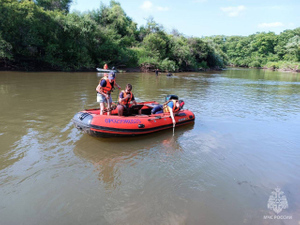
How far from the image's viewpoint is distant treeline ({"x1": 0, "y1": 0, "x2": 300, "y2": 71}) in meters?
20.5

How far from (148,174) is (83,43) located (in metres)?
24.1

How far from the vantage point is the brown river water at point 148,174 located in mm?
3344

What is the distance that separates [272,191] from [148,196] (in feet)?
7.25

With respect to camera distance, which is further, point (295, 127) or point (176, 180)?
point (295, 127)

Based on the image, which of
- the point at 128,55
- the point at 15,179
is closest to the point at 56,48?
the point at 128,55

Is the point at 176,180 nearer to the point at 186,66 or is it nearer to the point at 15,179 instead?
the point at 15,179

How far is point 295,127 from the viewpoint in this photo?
7.62 meters

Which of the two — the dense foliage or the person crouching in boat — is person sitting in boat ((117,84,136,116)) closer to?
the person crouching in boat

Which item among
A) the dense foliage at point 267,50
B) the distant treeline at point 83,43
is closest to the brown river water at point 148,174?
the distant treeline at point 83,43

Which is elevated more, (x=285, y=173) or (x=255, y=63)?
(x=255, y=63)

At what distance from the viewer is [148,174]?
4395 millimetres

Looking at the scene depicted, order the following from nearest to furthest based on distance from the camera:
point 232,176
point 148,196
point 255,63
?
point 148,196
point 232,176
point 255,63

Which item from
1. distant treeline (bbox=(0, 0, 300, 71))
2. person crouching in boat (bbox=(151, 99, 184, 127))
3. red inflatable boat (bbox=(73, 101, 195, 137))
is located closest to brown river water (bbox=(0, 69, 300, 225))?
red inflatable boat (bbox=(73, 101, 195, 137))

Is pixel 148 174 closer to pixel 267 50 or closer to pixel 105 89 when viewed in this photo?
pixel 105 89
